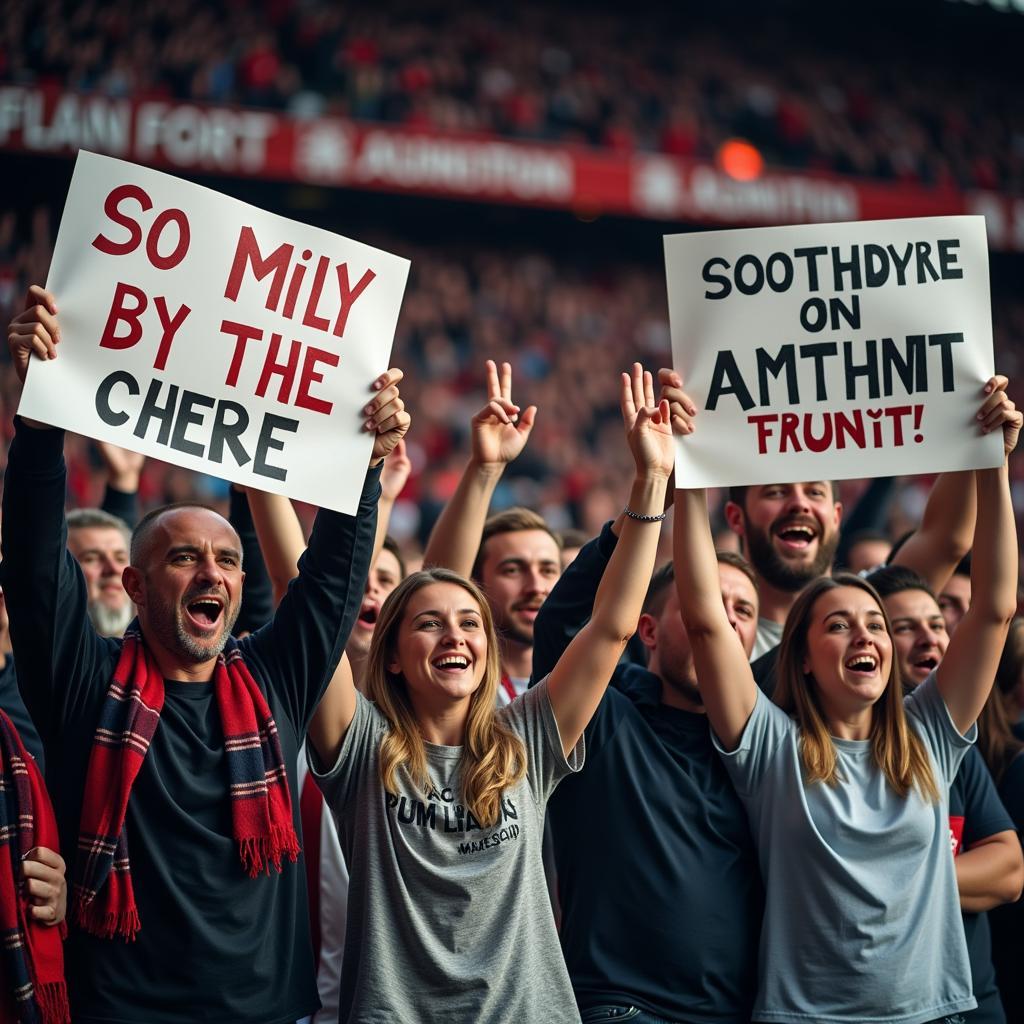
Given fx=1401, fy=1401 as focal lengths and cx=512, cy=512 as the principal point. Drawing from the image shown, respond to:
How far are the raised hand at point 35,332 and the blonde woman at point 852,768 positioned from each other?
4.49ft

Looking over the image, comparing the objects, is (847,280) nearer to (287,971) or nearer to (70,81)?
(287,971)

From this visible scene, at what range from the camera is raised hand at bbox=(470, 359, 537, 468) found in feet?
11.0

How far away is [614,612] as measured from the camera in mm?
2889

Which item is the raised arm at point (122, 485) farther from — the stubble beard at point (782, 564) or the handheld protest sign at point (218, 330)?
the stubble beard at point (782, 564)

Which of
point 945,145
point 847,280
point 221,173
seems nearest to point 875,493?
point 847,280

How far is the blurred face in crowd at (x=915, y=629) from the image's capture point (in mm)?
3615

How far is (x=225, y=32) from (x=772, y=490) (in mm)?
11634

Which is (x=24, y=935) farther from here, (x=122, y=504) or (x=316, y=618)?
(x=122, y=504)

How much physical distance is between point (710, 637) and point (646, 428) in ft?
1.59

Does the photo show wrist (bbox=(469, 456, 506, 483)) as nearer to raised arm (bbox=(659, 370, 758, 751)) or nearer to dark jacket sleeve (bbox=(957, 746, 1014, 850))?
raised arm (bbox=(659, 370, 758, 751))

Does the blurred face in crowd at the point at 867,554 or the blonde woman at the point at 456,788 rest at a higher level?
the blurred face in crowd at the point at 867,554

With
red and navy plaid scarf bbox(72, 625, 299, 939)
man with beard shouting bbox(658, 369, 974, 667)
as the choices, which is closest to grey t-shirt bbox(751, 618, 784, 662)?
man with beard shouting bbox(658, 369, 974, 667)

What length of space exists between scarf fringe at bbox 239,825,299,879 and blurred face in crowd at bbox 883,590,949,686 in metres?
1.75

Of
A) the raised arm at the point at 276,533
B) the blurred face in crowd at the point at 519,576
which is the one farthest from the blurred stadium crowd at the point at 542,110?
the raised arm at the point at 276,533
